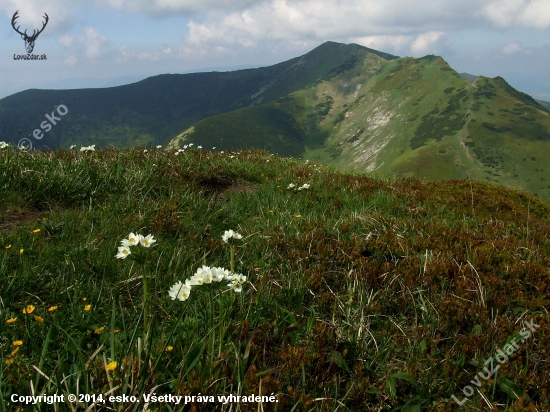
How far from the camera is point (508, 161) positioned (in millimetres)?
197625

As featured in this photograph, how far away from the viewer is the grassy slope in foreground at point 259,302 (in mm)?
2592

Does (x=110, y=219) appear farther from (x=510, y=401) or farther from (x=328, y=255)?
(x=510, y=401)

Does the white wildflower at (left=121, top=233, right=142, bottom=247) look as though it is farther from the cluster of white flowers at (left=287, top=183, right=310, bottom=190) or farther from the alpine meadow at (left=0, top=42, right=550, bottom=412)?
the cluster of white flowers at (left=287, top=183, right=310, bottom=190)

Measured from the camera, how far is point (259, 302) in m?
3.59

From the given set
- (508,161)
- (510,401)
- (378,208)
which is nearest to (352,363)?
(510,401)

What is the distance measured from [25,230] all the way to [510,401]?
534 cm

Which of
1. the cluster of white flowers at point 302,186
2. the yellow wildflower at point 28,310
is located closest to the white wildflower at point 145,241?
the yellow wildflower at point 28,310

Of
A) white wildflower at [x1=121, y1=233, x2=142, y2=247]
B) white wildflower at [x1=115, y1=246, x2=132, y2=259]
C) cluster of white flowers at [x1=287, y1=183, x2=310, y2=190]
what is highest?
white wildflower at [x1=121, y1=233, x2=142, y2=247]

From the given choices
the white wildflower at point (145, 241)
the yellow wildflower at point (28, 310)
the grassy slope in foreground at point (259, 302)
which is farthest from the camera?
the yellow wildflower at point (28, 310)

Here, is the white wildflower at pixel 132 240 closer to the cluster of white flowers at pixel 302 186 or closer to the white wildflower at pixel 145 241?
the white wildflower at pixel 145 241

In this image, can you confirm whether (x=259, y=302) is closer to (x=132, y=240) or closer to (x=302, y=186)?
(x=132, y=240)

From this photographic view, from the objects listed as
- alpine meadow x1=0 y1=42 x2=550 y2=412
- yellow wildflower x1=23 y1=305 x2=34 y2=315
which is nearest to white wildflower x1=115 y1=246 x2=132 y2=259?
alpine meadow x1=0 y1=42 x2=550 y2=412

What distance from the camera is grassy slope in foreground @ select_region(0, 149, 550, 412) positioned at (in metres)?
2.59

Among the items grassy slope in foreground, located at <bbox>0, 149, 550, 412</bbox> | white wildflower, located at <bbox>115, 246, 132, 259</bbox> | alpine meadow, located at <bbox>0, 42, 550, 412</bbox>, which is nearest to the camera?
alpine meadow, located at <bbox>0, 42, 550, 412</bbox>
